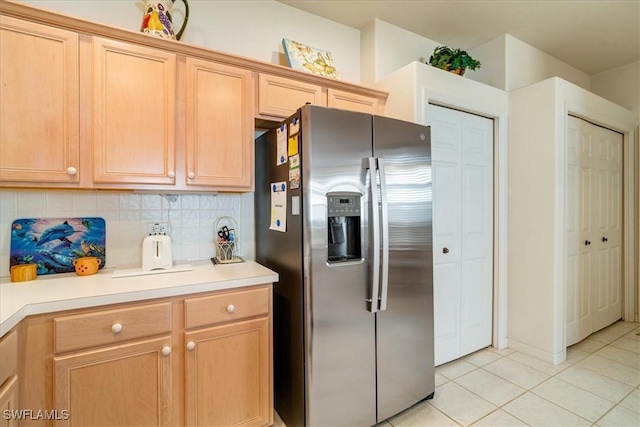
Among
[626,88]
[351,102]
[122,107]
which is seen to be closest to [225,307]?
[122,107]

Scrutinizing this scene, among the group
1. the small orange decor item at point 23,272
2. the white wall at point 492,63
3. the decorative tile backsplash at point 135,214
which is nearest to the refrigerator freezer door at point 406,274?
the decorative tile backsplash at point 135,214

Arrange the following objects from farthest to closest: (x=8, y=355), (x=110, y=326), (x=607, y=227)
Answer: (x=607, y=227) → (x=110, y=326) → (x=8, y=355)

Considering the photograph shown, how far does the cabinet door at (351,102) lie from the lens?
85.6 inches

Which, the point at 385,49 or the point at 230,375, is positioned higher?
the point at 385,49

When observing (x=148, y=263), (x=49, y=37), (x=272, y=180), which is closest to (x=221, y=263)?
(x=148, y=263)

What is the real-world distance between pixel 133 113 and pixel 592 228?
12.7 feet

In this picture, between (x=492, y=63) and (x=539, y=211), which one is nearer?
(x=539, y=211)

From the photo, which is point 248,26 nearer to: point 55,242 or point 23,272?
point 55,242

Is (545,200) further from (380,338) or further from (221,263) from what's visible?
(221,263)

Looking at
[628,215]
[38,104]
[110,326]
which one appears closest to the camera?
[110,326]

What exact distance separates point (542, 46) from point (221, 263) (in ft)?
11.7

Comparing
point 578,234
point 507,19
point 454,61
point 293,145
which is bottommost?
point 578,234

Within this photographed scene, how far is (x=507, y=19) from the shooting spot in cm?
254

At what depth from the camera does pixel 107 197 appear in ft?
5.98
